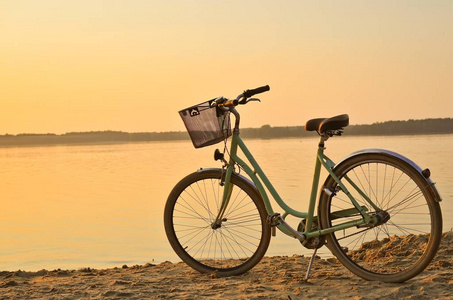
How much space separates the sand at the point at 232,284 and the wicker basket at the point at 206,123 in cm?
118

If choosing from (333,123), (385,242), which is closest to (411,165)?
(333,123)

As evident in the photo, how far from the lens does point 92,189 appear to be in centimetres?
1555

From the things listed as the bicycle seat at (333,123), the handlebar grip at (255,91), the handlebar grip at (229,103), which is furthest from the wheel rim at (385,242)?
the handlebar grip at (229,103)

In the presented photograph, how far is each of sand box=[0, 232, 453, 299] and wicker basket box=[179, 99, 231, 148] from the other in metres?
1.18

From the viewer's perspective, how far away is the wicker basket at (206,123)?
5.08 metres

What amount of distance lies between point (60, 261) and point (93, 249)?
687 millimetres

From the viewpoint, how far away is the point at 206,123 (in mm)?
5102

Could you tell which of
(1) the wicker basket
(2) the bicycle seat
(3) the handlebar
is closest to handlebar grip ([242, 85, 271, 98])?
(3) the handlebar

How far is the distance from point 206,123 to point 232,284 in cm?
133

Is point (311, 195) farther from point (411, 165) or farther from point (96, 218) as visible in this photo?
point (96, 218)

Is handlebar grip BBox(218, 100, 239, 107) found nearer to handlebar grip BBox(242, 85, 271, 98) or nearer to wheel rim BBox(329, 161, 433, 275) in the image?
handlebar grip BBox(242, 85, 271, 98)

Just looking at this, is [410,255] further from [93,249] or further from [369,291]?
[93,249]

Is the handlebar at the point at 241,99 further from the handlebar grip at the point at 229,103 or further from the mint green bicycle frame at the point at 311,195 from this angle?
the mint green bicycle frame at the point at 311,195

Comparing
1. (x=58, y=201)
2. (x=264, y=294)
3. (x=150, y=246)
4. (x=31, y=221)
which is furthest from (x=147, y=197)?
(x=264, y=294)
